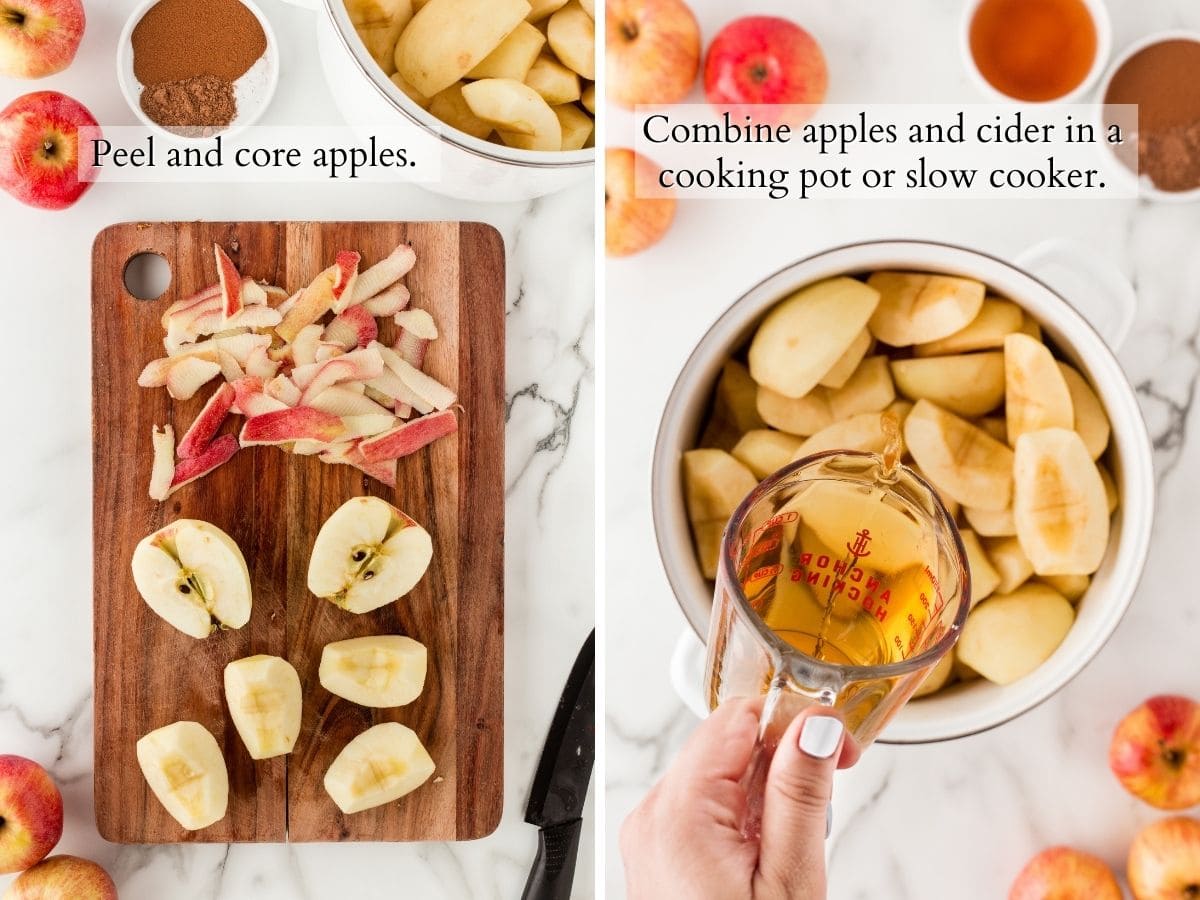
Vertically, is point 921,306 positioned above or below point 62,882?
above

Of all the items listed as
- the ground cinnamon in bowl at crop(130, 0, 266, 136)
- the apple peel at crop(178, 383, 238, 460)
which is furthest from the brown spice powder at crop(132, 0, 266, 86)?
the apple peel at crop(178, 383, 238, 460)

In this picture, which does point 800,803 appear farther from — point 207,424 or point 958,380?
point 207,424

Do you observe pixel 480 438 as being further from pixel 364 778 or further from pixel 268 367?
pixel 364 778

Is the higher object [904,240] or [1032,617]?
[904,240]

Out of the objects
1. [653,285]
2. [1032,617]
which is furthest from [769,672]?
[653,285]

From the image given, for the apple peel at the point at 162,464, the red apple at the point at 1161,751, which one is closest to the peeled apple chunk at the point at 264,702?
the apple peel at the point at 162,464

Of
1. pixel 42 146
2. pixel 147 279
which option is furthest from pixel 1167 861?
pixel 42 146
